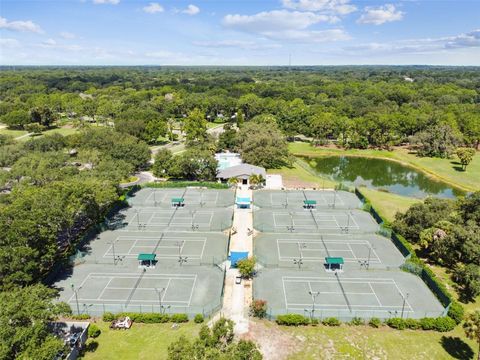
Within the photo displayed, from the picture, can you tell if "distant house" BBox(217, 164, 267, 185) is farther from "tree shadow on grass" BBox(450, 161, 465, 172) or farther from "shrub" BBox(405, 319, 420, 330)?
"tree shadow on grass" BBox(450, 161, 465, 172)

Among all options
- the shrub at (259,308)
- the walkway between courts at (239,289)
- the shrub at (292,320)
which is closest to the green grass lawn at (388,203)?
the walkway between courts at (239,289)

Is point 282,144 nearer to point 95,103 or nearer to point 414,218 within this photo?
point 414,218

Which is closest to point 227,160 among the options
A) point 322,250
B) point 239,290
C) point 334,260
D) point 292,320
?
point 322,250

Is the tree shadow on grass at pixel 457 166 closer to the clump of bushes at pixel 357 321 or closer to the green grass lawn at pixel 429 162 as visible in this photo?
the green grass lawn at pixel 429 162

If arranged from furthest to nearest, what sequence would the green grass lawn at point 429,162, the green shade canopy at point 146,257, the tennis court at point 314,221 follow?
the green grass lawn at point 429,162
the tennis court at point 314,221
the green shade canopy at point 146,257

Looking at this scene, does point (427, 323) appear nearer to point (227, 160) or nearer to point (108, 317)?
point (108, 317)

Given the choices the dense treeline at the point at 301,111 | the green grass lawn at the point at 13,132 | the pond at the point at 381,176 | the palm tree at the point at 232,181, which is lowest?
the pond at the point at 381,176
